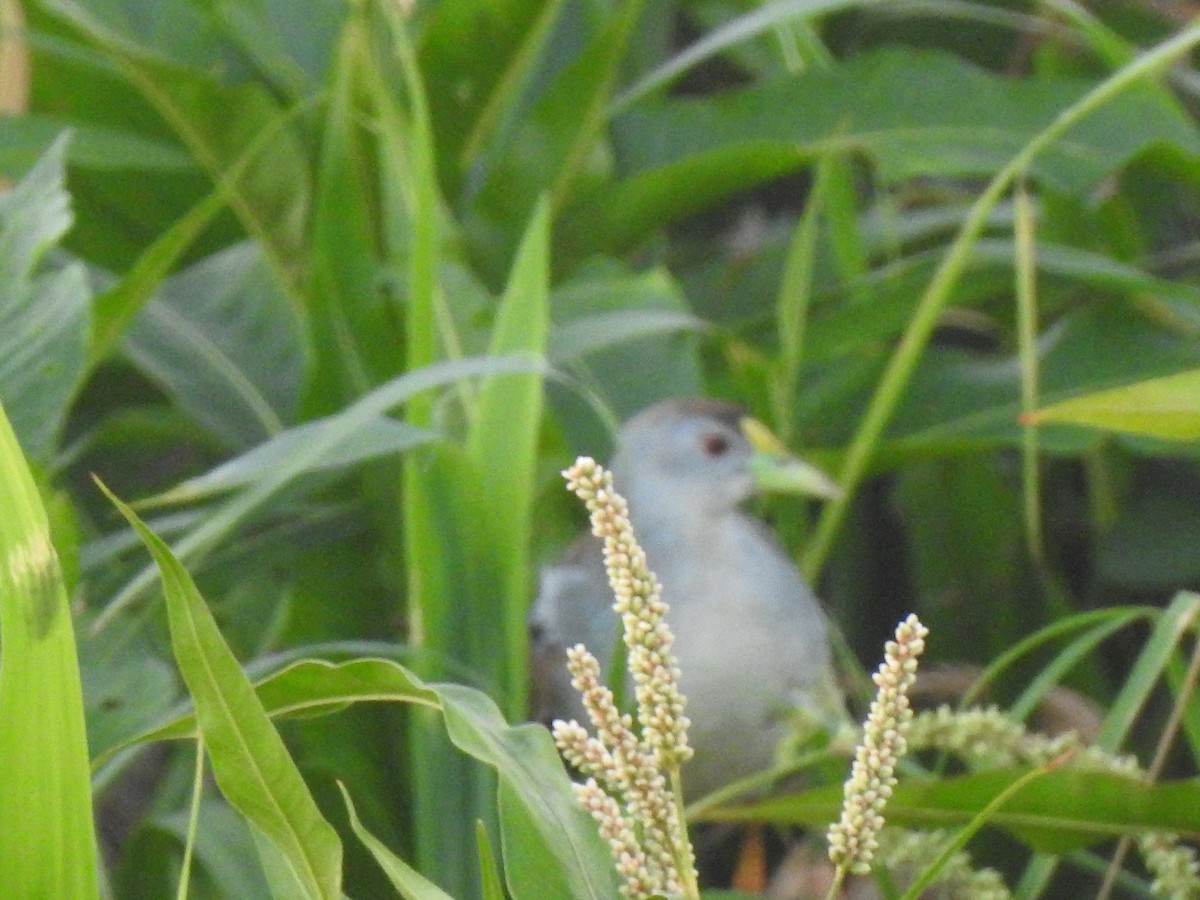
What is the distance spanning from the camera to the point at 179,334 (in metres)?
1.79

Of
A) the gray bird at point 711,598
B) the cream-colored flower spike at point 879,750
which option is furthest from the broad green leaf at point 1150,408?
the gray bird at point 711,598

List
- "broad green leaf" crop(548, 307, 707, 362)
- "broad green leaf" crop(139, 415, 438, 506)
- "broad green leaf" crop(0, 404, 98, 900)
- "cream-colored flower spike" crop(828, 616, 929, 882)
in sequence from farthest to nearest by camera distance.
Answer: "broad green leaf" crop(548, 307, 707, 362) < "broad green leaf" crop(139, 415, 438, 506) < "broad green leaf" crop(0, 404, 98, 900) < "cream-colored flower spike" crop(828, 616, 929, 882)

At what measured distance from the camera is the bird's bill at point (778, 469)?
169 cm

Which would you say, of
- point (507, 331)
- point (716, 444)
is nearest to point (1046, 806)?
point (507, 331)

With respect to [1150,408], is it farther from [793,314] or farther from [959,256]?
[793,314]

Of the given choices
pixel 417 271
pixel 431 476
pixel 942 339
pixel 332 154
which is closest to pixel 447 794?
pixel 431 476

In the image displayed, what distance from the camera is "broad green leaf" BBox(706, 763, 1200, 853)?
1004 mm

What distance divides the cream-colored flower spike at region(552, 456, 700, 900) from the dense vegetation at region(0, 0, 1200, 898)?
49 centimetres

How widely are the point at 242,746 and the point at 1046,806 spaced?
49 centimetres

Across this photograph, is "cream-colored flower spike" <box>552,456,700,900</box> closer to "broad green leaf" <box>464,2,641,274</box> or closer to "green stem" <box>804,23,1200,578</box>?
"green stem" <box>804,23,1200,578</box>

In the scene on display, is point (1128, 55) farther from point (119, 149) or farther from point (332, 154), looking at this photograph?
point (119, 149)

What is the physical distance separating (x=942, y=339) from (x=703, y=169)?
609 millimetres

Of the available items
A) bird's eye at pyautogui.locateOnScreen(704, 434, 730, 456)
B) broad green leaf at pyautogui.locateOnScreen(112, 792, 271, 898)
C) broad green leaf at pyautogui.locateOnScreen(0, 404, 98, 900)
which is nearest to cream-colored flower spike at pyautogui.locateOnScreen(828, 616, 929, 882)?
broad green leaf at pyautogui.locateOnScreen(0, 404, 98, 900)

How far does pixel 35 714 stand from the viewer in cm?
77
